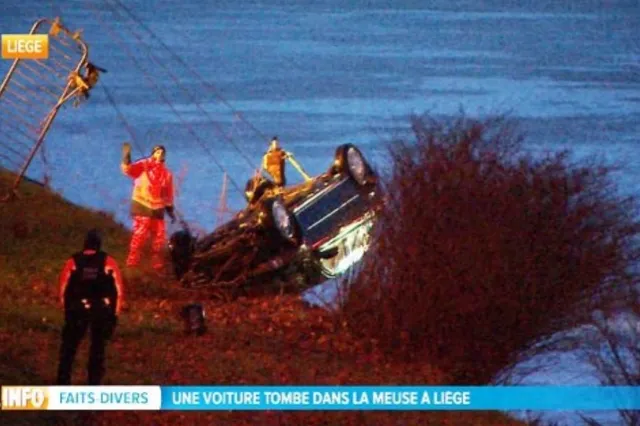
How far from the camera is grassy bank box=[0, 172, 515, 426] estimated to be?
1227cm

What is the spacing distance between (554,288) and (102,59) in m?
23.0

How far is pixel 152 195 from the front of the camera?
707 inches

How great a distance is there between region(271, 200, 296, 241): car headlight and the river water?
1.11 metres

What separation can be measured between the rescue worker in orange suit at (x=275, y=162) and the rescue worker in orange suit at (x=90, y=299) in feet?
22.4

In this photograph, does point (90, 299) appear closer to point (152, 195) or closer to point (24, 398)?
point (24, 398)

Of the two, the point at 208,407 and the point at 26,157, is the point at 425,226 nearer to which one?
the point at 208,407

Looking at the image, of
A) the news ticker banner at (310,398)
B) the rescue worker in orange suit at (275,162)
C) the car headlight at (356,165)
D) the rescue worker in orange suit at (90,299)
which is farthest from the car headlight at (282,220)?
the rescue worker in orange suit at (90,299)

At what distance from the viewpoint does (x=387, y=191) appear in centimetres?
1449

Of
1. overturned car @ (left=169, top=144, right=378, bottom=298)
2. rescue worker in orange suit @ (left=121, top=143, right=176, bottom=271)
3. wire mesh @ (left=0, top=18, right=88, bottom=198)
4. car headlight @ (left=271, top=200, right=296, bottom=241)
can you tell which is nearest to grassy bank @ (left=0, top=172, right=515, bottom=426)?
overturned car @ (left=169, top=144, right=378, bottom=298)

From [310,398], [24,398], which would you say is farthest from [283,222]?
[24,398]

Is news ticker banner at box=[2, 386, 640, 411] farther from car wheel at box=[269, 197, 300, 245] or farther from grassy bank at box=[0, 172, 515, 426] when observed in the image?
car wheel at box=[269, 197, 300, 245]

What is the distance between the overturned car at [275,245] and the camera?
53.8ft

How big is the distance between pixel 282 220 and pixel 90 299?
4.90 m

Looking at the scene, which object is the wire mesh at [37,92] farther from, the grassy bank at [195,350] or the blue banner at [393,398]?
the blue banner at [393,398]
